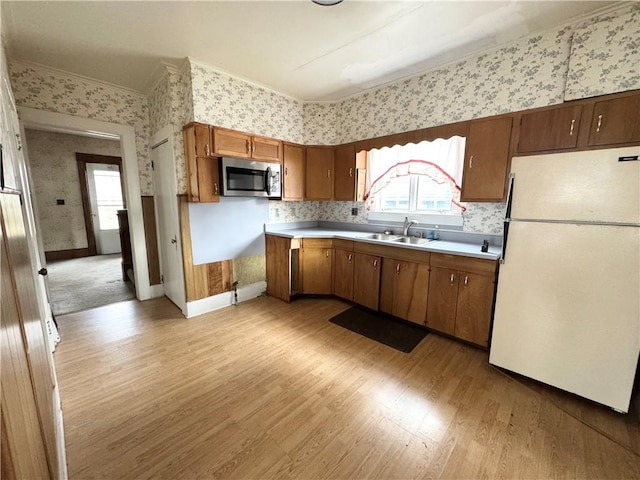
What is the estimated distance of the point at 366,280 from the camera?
3.12 metres

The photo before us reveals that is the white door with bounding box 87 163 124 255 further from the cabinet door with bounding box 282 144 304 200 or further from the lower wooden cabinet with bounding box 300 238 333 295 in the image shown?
the lower wooden cabinet with bounding box 300 238 333 295

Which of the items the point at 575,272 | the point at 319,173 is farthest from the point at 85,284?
the point at 575,272

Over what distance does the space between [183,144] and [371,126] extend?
2.27m

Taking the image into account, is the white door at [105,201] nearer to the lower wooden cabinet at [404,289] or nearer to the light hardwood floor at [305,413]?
the light hardwood floor at [305,413]

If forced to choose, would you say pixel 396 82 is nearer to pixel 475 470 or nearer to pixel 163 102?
pixel 163 102

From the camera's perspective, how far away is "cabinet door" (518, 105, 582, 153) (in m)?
2.02

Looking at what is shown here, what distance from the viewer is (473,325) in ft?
7.79

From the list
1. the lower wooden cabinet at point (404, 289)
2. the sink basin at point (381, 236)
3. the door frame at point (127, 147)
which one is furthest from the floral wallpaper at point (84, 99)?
the lower wooden cabinet at point (404, 289)

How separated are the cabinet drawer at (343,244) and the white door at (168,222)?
1.86 m

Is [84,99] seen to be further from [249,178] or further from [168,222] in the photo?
[249,178]

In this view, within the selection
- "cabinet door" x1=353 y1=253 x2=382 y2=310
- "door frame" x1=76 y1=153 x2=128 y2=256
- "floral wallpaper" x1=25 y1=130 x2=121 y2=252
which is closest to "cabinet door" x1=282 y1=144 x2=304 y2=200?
"cabinet door" x1=353 y1=253 x2=382 y2=310

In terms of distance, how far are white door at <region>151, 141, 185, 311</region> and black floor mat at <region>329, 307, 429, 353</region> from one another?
6.44 feet

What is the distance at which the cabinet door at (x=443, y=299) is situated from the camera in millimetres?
2463

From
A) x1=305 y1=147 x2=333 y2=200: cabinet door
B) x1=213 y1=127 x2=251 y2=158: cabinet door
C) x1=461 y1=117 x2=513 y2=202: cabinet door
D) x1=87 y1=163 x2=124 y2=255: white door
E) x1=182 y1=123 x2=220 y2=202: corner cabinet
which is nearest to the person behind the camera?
x1=461 y1=117 x2=513 y2=202: cabinet door
